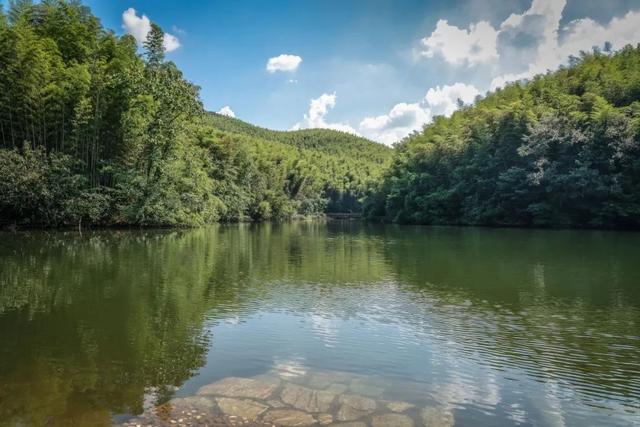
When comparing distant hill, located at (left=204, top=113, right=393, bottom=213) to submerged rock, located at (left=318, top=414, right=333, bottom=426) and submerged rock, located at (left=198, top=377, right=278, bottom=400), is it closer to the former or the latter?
submerged rock, located at (left=198, top=377, right=278, bottom=400)

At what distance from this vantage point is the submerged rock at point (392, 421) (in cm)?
604

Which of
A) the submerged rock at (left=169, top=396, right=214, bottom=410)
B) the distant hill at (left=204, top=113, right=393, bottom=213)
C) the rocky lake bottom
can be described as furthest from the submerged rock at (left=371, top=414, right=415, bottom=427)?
the distant hill at (left=204, top=113, right=393, bottom=213)

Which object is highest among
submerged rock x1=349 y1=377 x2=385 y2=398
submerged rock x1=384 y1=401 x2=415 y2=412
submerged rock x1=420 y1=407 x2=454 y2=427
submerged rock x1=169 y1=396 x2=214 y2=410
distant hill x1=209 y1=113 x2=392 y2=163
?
distant hill x1=209 y1=113 x2=392 y2=163

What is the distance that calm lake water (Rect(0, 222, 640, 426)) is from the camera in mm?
6832

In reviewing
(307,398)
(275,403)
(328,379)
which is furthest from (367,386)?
(275,403)

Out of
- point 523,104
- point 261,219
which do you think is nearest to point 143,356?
point 523,104

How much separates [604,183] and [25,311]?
4737 cm

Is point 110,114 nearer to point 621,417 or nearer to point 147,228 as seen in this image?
point 147,228

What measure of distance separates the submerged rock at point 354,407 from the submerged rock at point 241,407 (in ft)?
3.39

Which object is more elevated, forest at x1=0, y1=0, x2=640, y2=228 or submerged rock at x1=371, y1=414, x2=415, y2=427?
forest at x1=0, y1=0, x2=640, y2=228

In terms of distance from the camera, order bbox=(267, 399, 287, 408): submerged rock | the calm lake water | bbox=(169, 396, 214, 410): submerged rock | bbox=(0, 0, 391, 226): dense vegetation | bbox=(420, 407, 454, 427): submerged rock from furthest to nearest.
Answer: bbox=(0, 0, 391, 226): dense vegetation < the calm lake water < bbox=(267, 399, 287, 408): submerged rock < bbox=(169, 396, 214, 410): submerged rock < bbox=(420, 407, 454, 427): submerged rock

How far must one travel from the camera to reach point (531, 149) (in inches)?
1944

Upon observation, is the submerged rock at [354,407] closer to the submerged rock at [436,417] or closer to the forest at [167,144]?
the submerged rock at [436,417]

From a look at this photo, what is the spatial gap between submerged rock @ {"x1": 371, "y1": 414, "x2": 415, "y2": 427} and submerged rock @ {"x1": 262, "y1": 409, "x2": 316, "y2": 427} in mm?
794
